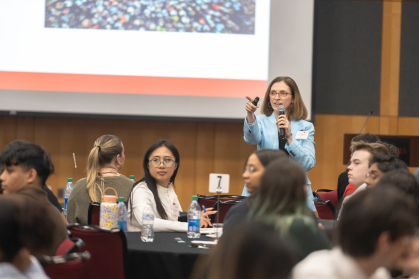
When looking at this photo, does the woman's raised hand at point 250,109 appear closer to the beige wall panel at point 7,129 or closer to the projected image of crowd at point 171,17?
the projected image of crowd at point 171,17

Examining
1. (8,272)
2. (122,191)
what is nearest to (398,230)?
(8,272)

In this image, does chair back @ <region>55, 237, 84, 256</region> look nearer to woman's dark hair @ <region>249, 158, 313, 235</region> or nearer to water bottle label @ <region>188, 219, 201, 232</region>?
woman's dark hair @ <region>249, 158, 313, 235</region>

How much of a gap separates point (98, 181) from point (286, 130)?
4.53ft

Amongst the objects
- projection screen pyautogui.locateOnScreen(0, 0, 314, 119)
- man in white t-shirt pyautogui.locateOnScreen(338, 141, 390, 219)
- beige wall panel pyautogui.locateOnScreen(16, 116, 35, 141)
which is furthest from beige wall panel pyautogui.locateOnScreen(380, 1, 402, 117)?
beige wall panel pyautogui.locateOnScreen(16, 116, 35, 141)

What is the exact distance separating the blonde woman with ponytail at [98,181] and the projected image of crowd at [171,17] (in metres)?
2.41

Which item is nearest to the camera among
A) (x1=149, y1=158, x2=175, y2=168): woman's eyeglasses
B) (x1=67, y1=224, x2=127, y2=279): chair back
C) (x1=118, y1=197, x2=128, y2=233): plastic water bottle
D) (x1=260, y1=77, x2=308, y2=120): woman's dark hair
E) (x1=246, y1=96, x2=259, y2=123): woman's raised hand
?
(x1=67, y1=224, x2=127, y2=279): chair back

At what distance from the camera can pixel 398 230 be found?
1157 millimetres

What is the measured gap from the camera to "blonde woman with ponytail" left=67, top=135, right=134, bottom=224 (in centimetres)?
303

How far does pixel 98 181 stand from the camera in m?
3.10

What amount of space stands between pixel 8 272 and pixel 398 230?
104cm

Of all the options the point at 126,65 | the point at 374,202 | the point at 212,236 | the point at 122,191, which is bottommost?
the point at 212,236

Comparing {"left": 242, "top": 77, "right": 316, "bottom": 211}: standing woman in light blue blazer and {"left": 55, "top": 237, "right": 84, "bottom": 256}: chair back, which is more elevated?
{"left": 242, "top": 77, "right": 316, "bottom": 211}: standing woman in light blue blazer

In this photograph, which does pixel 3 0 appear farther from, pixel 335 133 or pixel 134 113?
pixel 335 133

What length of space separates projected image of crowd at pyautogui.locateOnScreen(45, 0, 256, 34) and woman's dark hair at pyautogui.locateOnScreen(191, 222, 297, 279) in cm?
455
